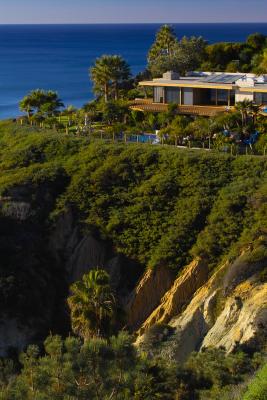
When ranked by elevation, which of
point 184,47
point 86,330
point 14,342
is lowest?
point 14,342

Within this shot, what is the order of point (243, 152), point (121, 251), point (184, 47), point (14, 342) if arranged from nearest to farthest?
point (14, 342) < point (121, 251) < point (243, 152) < point (184, 47)

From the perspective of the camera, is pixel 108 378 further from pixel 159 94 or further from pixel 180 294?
pixel 159 94

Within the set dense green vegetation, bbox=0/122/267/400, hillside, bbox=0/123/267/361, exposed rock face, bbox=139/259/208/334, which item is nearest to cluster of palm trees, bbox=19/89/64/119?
dense green vegetation, bbox=0/122/267/400

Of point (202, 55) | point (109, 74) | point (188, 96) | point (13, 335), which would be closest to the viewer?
point (13, 335)

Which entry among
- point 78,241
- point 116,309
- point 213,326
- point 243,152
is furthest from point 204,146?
point 116,309

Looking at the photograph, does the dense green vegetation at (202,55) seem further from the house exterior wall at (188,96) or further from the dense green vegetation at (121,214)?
the dense green vegetation at (121,214)

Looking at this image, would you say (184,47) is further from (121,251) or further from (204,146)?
(121,251)

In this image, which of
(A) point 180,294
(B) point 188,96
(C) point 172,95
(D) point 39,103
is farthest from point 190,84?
(A) point 180,294
